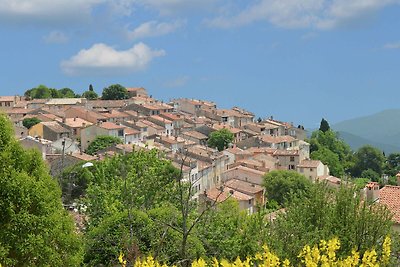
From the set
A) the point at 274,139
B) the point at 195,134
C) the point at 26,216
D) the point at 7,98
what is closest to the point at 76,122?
the point at 195,134

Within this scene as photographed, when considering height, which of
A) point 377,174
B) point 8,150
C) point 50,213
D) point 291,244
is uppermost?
point 8,150

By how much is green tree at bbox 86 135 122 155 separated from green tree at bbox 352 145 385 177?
40.1m

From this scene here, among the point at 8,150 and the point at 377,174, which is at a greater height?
the point at 8,150

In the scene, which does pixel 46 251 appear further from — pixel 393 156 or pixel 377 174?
pixel 393 156

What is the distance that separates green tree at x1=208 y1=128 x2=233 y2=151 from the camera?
7844 cm

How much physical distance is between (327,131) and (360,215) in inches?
3499

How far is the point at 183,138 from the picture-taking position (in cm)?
7688

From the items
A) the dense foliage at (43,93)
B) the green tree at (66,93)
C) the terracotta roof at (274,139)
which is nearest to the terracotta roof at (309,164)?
the terracotta roof at (274,139)

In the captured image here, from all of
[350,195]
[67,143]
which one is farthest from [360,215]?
[67,143]

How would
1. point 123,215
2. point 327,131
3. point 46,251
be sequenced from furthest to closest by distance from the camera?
point 327,131
point 123,215
point 46,251

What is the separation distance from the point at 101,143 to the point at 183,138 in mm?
14562

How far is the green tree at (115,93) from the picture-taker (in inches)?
4294

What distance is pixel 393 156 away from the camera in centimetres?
9600

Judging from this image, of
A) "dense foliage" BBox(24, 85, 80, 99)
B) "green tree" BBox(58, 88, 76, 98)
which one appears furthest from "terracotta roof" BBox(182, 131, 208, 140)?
"green tree" BBox(58, 88, 76, 98)
